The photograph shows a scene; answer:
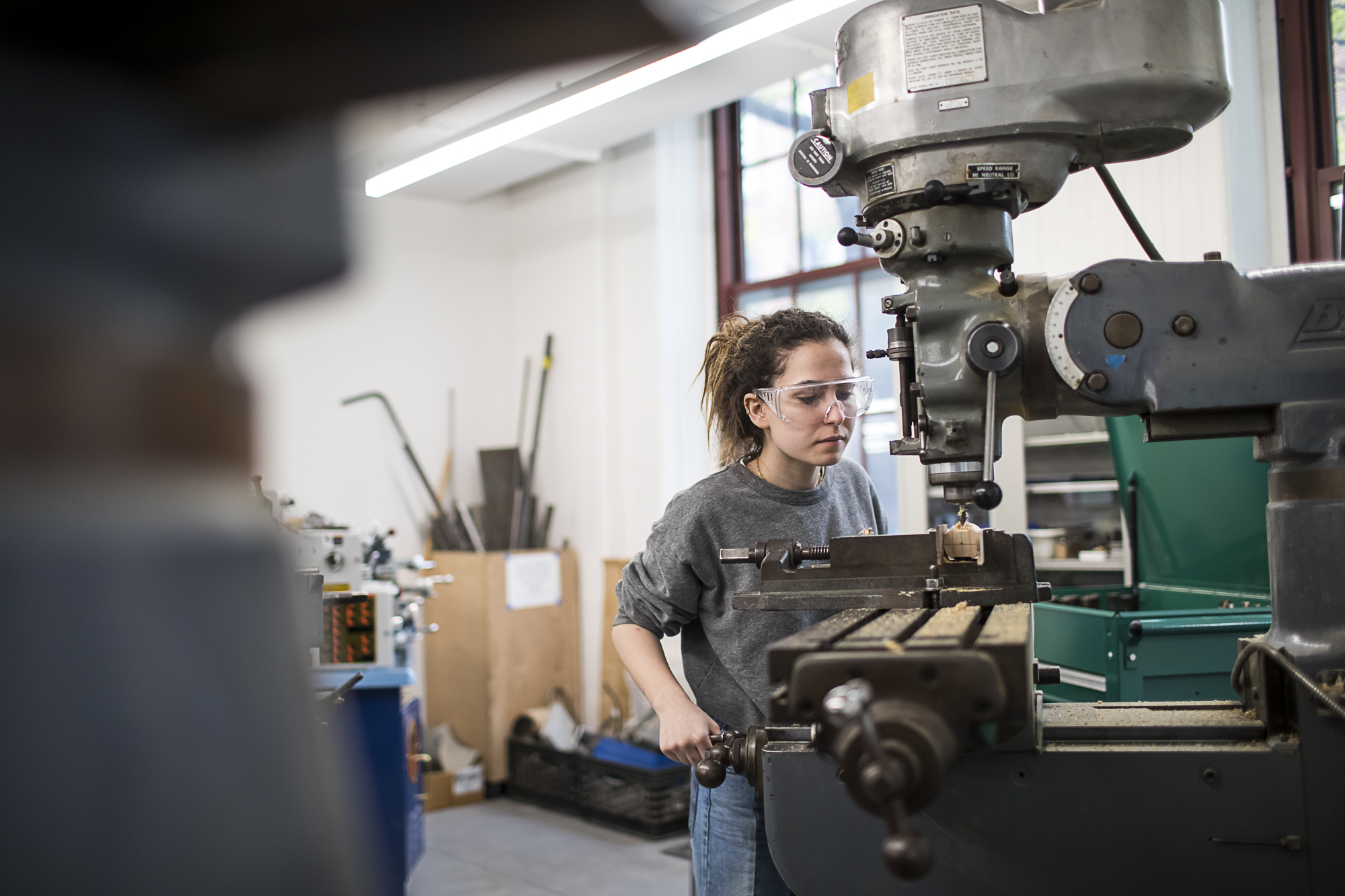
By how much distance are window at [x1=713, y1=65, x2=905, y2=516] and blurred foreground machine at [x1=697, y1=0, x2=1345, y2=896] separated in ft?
9.43

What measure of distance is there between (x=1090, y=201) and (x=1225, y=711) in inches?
100

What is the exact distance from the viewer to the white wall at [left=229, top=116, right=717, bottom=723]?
4.67 m

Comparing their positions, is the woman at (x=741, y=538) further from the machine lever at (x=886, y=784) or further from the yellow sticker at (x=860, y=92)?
the machine lever at (x=886, y=784)

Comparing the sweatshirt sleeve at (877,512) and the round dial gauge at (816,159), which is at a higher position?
the round dial gauge at (816,159)

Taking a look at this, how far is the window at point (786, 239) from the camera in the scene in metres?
4.22

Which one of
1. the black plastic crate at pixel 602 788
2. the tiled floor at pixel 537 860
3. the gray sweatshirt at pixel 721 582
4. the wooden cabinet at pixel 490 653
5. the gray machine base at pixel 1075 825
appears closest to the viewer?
the gray machine base at pixel 1075 825

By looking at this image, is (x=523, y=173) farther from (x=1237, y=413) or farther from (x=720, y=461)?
(x=1237, y=413)

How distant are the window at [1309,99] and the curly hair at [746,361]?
1.98 m

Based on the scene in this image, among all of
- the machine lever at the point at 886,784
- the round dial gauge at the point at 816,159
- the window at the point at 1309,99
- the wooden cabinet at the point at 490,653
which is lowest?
the wooden cabinet at the point at 490,653

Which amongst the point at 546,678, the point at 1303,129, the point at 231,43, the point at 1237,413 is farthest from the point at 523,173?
the point at 231,43

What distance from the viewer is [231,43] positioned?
0.36 meters

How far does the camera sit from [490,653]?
183 inches

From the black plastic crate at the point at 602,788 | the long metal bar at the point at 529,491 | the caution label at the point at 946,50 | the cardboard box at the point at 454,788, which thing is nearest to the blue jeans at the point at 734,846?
the caution label at the point at 946,50

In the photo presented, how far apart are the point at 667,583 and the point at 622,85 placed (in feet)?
7.94
